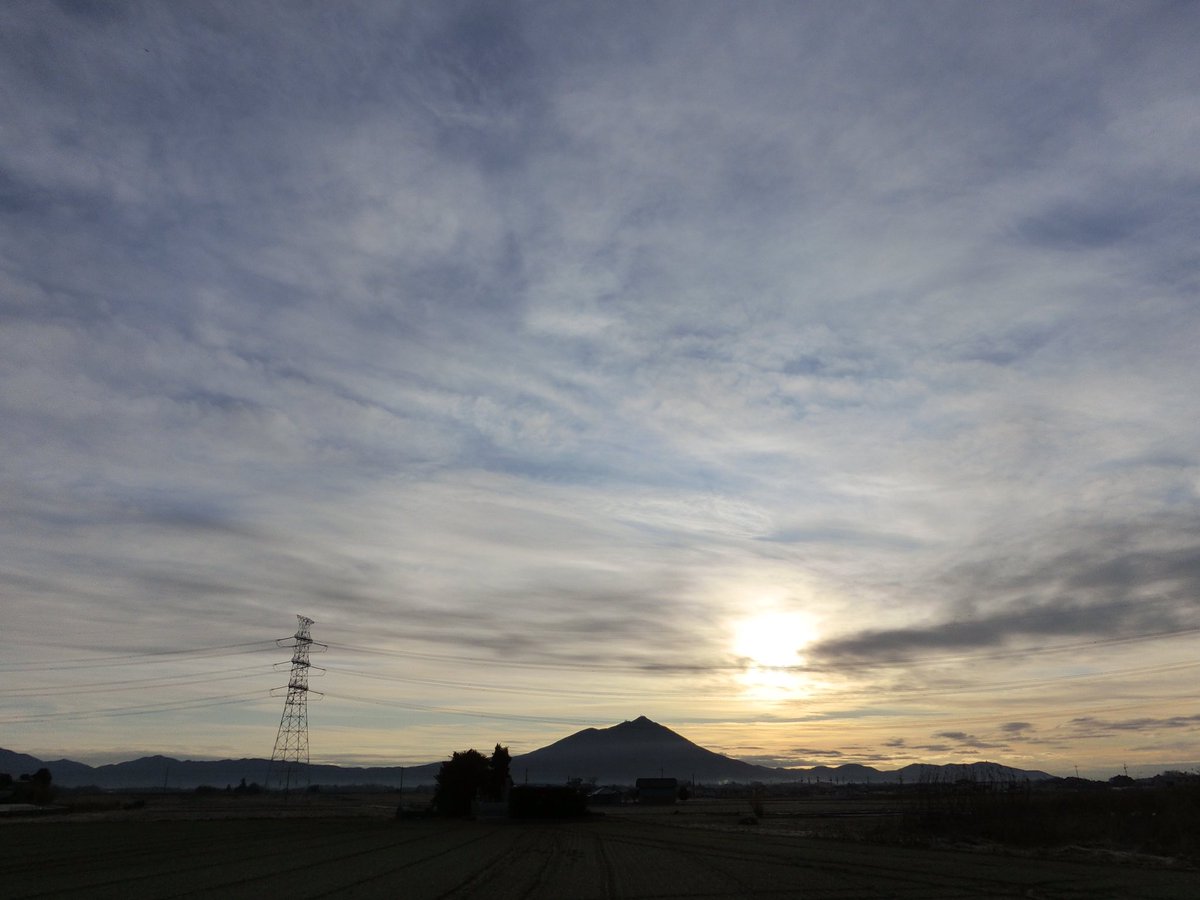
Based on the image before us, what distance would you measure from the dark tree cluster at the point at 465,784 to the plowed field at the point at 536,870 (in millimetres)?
47907

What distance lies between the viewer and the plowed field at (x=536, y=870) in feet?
110

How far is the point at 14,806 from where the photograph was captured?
117 m

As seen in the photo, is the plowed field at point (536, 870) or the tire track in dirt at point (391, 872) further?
the plowed field at point (536, 870)

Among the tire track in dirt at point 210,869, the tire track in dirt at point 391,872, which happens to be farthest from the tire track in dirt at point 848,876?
the tire track in dirt at point 210,869

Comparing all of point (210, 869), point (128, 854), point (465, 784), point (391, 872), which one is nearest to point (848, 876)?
point (391, 872)

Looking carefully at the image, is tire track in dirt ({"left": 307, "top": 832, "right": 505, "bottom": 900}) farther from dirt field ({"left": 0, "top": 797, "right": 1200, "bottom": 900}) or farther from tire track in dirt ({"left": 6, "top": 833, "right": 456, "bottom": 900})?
tire track in dirt ({"left": 6, "top": 833, "right": 456, "bottom": 900})

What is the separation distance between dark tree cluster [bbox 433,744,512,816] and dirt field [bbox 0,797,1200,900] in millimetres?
47306

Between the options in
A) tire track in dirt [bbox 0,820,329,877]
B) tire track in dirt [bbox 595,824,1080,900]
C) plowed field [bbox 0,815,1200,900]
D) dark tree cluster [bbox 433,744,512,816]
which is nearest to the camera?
plowed field [bbox 0,815,1200,900]

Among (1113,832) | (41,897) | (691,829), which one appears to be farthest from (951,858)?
(41,897)

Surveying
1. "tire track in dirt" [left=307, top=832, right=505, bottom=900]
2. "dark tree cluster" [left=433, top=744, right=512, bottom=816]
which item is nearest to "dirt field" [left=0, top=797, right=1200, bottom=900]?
"tire track in dirt" [left=307, top=832, right=505, bottom=900]

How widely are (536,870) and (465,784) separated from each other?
253 ft

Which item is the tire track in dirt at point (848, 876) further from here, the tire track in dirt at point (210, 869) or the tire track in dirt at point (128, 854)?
the tire track in dirt at point (128, 854)

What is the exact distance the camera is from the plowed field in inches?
1316

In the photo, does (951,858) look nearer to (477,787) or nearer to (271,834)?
(271,834)
